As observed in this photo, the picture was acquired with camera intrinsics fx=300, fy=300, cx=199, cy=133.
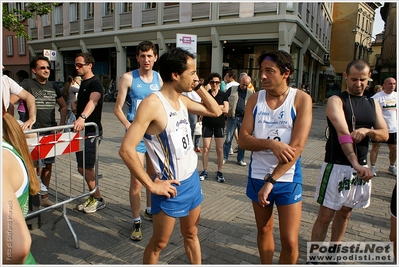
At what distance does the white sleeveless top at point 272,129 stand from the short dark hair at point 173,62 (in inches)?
29.2

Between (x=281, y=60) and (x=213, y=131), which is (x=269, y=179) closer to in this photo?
(x=281, y=60)

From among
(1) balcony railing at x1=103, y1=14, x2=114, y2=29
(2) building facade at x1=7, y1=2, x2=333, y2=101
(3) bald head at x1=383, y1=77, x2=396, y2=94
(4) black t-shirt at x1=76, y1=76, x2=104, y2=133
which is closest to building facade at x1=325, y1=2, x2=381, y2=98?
(2) building facade at x1=7, y1=2, x2=333, y2=101

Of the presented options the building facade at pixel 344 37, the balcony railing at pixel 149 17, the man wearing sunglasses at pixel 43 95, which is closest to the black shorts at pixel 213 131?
the man wearing sunglasses at pixel 43 95

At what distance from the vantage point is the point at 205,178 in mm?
5691

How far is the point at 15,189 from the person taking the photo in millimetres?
1357

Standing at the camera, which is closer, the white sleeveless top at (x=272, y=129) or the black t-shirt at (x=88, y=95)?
the white sleeveless top at (x=272, y=129)

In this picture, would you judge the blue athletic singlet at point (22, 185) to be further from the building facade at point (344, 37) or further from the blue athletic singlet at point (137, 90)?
the building facade at point (344, 37)

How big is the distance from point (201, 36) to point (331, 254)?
1833 centimetres

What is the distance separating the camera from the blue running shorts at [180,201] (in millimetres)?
2232

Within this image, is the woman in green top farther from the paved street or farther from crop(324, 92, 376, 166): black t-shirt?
crop(324, 92, 376, 166): black t-shirt

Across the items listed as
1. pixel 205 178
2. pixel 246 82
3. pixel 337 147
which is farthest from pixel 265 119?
pixel 246 82

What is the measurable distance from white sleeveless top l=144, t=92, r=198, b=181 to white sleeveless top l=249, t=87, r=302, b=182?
62 cm

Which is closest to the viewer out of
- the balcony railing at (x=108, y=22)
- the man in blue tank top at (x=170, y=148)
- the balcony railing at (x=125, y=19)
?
the man in blue tank top at (x=170, y=148)

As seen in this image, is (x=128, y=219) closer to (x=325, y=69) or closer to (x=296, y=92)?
(x=296, y=92)
